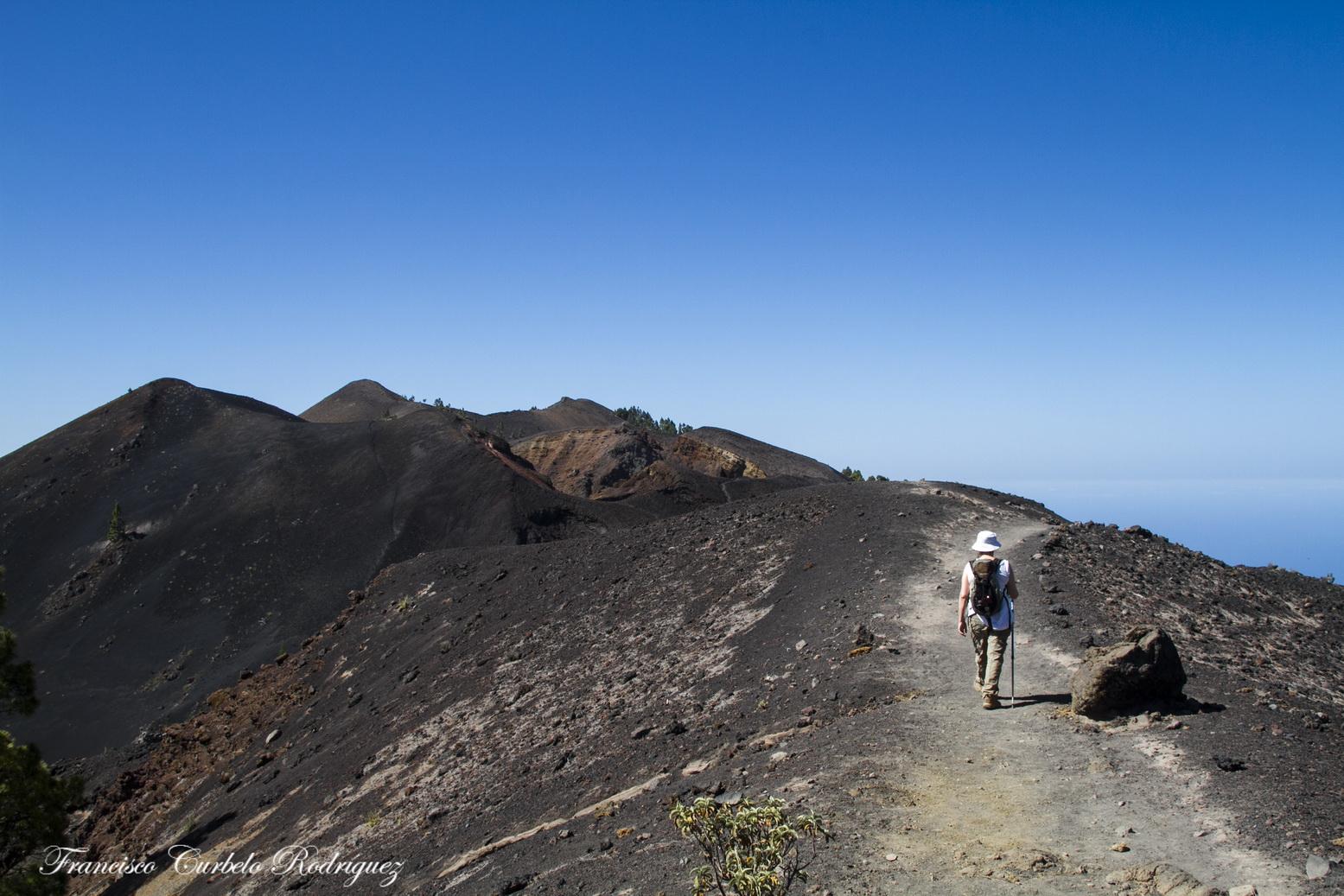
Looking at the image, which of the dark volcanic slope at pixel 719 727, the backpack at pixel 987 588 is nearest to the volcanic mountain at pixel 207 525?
the dark volcanic slope at pixel 719 727

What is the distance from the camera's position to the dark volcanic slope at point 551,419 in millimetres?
72562

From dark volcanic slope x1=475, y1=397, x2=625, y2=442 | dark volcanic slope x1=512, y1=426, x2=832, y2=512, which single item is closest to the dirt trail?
dark volcanic slope x1=512, y1=426, x2=832, y2=512

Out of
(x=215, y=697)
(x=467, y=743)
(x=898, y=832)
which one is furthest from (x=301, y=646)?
(x=898, y=832)

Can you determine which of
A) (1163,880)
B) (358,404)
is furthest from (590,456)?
(1163,880)

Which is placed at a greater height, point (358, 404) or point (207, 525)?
point (358, 404)

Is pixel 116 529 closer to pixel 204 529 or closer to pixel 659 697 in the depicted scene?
pixel 204 529

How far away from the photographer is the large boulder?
8.64 metres

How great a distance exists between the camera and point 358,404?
266ft

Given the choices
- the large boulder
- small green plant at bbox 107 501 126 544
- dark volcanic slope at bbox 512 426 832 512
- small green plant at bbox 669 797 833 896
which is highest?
dark volcanic slope at bbox 512 426 832 512

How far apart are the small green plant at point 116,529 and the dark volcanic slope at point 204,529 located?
14.0 inches

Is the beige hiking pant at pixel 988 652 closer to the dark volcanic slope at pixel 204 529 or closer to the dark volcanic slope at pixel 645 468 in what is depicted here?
the dark volcanic slope at pixel 204 529

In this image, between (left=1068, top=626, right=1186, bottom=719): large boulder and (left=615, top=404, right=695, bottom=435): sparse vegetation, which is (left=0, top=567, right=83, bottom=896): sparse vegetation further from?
(left=615, top=404, right=695, bottom=435): sparse vegetation

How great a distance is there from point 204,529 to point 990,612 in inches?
1356

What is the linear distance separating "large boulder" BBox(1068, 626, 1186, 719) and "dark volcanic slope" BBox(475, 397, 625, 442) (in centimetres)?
6165
